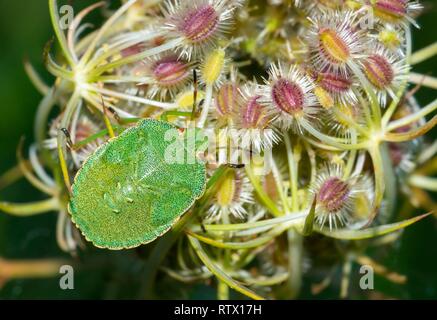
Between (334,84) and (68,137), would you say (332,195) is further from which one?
(68,137)

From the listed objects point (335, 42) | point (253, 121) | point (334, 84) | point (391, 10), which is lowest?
point (253, 121)

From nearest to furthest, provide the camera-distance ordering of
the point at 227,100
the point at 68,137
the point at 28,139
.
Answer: the point at 227,100 < the point at 68,137 < the point at 28,139

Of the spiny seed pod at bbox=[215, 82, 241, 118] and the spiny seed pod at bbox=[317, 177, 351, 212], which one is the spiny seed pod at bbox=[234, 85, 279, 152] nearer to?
the spiny seed pod at bbox=[215, 82, 241, 118]


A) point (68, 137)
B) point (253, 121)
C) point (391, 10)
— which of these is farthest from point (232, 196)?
point (391, 10)

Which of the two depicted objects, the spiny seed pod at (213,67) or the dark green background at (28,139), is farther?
the dark green background at (28,139)

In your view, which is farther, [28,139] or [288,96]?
[28,139]

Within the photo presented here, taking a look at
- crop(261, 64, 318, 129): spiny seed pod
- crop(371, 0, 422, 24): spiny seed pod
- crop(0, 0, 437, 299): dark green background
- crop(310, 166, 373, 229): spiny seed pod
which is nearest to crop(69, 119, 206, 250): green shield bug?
crop(261, 64, 318, 129): spiny seed pod

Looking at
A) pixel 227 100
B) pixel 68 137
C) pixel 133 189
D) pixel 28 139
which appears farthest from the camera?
pixel 28 139

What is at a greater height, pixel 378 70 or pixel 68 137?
pixel 378 70

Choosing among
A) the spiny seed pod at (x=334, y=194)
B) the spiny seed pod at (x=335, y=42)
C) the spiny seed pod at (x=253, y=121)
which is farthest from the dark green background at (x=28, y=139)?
the spiny seed pod at (x=253, y=121)

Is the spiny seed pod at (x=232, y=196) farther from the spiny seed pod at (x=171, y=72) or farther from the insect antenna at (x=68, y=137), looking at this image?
the insect antenna at (x=68, y=137)
